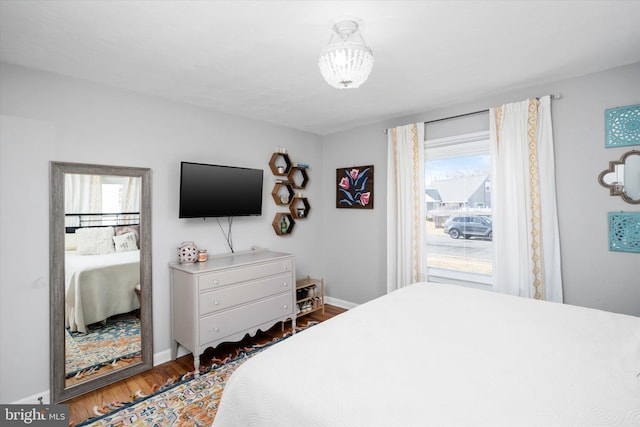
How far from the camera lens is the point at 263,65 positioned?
2.30 m

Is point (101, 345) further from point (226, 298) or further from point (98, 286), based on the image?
→ point (226, 298)

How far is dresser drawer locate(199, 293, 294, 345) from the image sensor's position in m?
2.72

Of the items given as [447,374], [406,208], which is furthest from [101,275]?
[406,208]

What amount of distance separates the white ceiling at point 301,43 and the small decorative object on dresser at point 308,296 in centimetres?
231

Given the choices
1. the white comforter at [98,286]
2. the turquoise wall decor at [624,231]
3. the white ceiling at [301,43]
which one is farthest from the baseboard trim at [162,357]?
the turquoise wall decor at [624,231]

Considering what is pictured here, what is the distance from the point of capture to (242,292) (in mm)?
2963

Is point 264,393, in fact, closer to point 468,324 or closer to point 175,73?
point 468,324

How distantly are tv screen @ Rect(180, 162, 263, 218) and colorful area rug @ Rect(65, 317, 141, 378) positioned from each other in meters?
1.12

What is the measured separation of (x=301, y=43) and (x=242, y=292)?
2216 mm

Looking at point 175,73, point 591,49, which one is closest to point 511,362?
point 591,49

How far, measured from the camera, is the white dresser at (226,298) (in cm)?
267

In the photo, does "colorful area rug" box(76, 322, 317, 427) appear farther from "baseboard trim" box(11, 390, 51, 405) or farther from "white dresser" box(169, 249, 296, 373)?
"baseboard trim" box(11, 390, 51, 405)

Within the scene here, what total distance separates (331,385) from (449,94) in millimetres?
2823

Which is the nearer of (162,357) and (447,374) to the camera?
(447,374)
